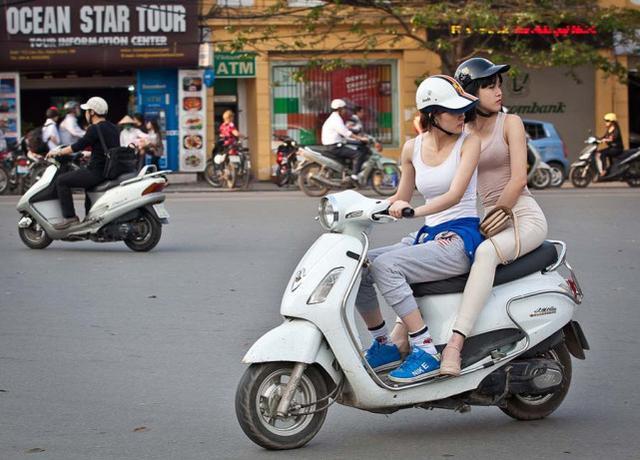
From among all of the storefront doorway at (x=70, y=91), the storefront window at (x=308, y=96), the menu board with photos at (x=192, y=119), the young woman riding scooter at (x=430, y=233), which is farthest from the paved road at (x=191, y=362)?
the storefront doorway at (x=70, y=91)

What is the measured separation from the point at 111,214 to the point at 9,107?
60.1 ft

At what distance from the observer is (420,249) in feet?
18.7

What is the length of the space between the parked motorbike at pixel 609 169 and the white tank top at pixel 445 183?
71.7 feet

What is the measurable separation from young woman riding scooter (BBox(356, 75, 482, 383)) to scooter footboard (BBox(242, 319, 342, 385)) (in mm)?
361

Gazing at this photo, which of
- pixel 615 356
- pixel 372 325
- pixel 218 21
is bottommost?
pixel 615 356

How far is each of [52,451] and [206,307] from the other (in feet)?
14.5

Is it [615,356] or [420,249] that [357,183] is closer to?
[615,356]

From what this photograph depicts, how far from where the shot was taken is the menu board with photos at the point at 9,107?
31172 mm

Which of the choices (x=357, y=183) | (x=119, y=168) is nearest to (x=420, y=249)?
(x=119, y=168)

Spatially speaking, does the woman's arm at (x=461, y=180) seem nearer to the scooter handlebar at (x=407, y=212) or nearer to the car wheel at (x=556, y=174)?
the scooter handlebar at (x=407, y=212)

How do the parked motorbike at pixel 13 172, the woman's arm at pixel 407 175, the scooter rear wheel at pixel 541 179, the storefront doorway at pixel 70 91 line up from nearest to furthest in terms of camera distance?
the woman's arm at pixel 407 175 → the parked motorbike at pixel 13 172 → the scooter rear wheel at pixel 541 179 → the storefront doorway at pixel 70 91

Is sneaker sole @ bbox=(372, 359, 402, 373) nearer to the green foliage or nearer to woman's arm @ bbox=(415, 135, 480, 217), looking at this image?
woman's arm @ bbox=(415, 135, 480, 217)

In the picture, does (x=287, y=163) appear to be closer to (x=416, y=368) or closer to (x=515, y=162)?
(x=515, y=162)

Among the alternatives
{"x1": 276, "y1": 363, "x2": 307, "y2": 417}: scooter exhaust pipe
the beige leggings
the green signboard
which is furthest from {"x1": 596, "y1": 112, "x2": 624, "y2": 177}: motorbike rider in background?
{"x1": 276, "y1": 363, "x2": 307, "y2": 417}: scooter exhaust pipe
